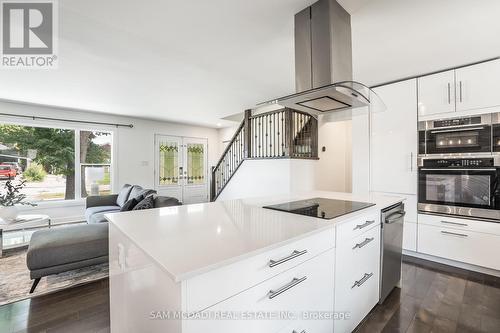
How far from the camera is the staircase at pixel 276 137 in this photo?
418 centimetres

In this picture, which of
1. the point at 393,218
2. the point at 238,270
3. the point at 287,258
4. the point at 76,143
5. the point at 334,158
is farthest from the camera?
the point at 76,143

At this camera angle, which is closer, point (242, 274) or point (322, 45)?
point (242, 274)

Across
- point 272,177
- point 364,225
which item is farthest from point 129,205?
point 364,225

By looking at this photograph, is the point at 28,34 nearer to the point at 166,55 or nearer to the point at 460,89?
the point at 166,55

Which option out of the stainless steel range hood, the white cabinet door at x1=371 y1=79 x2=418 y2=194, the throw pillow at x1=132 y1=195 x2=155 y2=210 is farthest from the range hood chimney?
the throw pillow at x1=132 y1=195 x2=155 y2=210

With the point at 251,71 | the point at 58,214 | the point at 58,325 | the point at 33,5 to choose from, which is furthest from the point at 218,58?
the point at 58,214

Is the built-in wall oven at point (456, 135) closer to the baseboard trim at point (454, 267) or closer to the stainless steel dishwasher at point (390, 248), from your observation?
the stainless steel dishwasher at point (390, 248)

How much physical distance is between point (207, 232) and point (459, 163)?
3.14 metres

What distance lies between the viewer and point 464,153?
2.70 metres

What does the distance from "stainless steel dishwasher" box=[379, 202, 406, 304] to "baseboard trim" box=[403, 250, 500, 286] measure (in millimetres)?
967

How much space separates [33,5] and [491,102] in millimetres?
4505

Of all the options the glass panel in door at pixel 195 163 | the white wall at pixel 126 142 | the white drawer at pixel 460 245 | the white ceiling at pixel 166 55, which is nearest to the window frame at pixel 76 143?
the white wall at pixel 126 142

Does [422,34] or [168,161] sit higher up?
[422,34]

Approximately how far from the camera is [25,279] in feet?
8.21
